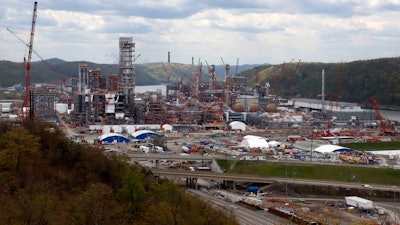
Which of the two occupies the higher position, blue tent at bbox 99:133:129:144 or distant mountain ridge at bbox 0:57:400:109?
distant mountain ridge at bbox 0:57:400:109

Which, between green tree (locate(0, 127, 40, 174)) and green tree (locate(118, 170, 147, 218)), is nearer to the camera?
green tree (locate(118, 170, 147, 218))

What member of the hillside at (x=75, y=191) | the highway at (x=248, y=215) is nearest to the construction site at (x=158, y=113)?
the highway at (x=248, y=215)

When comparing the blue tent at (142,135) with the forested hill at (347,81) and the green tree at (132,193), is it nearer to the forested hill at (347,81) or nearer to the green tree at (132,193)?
the green tree at (132,193)

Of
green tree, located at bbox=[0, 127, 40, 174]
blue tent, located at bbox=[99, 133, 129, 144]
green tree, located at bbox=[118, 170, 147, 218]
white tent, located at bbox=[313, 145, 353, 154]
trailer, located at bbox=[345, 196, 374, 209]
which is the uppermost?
green tree, located at bbox=[0, 127, 40, 174]

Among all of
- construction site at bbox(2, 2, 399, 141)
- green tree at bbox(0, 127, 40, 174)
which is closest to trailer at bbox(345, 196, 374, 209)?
green tree at bbox(0, 127, 40, 174)

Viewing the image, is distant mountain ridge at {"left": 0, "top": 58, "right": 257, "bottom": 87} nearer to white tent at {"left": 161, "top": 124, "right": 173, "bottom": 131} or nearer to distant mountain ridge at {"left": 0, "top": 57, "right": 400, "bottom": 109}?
distant mountain ridge at {"left": 0, "top": 57, "right": 400, "bottom": 109}

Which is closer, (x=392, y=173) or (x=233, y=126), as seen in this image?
(x=392, y=173)

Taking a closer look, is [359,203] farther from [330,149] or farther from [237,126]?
[237,126]

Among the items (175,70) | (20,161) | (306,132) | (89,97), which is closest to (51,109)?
(89,97)

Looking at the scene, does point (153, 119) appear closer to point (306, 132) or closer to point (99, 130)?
point (99, 130)
